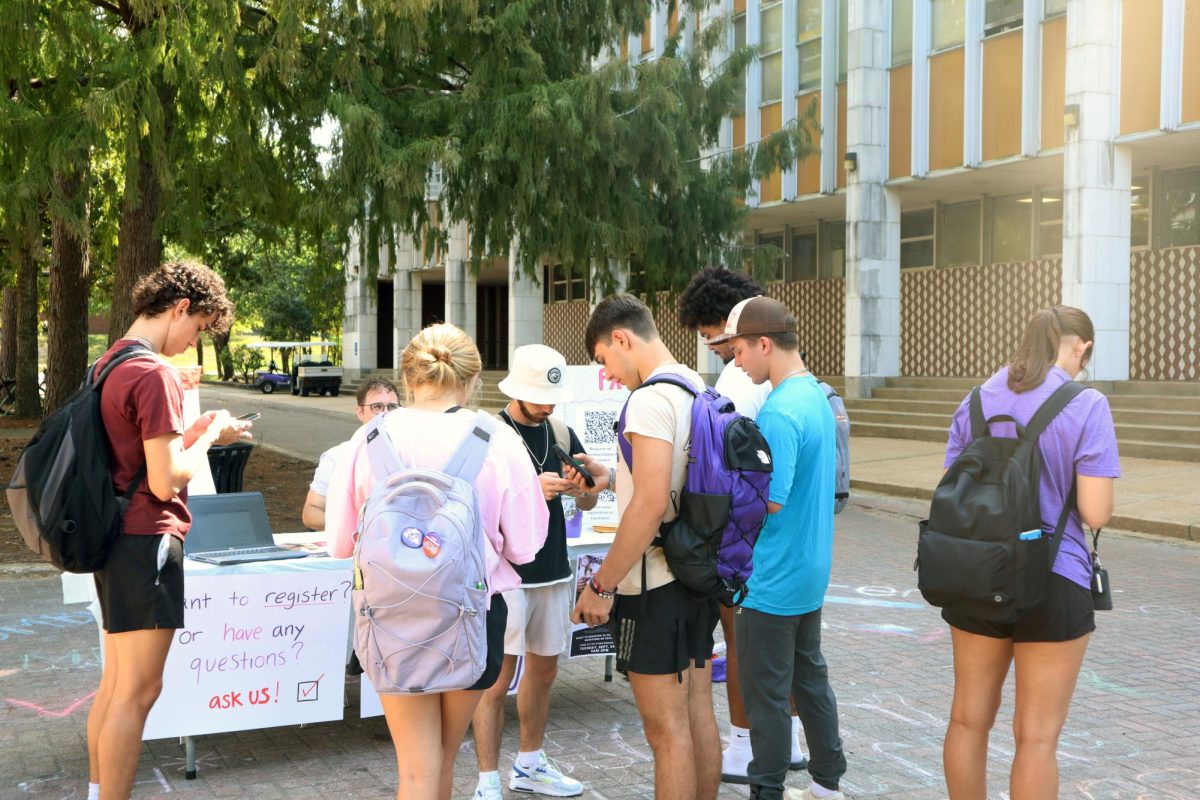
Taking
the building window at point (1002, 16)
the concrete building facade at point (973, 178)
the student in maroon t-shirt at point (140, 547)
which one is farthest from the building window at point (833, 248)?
the student in maroon t-shirt at point (140, 547)

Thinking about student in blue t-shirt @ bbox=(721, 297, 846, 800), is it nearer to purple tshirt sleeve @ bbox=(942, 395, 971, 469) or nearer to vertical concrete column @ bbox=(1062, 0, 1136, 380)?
purple tshirt sleeve @ bbox=(942, 395, 971, 469)

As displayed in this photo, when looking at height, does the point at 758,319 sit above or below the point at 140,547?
above

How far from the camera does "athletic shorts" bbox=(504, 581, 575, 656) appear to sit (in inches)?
180

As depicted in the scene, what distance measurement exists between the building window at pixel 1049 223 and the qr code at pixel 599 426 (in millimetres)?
16028

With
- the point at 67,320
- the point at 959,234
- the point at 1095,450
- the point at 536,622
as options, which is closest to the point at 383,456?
the point at 536,622

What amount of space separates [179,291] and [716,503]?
1891 mm

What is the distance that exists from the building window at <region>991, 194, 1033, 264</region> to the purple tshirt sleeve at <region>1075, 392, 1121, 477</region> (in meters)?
19.5

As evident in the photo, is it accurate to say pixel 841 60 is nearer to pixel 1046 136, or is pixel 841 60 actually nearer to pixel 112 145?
pixel 1046 136

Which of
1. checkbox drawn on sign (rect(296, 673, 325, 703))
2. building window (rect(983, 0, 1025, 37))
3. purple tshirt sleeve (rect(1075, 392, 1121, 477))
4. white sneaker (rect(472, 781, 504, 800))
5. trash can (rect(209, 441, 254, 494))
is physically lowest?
white sneaker (rect(472, 781, 504, 800))

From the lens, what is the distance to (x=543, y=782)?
4.53 m

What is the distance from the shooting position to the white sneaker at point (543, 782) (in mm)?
4512

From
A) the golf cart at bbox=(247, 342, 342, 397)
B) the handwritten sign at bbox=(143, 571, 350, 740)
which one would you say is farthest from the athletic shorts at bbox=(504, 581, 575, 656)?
the golf cart at bbox=(247, 342, 342, 397)

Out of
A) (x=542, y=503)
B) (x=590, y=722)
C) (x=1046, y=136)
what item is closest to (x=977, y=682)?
(x=542, y=503)

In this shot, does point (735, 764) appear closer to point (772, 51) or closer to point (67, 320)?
point (67, 320)
